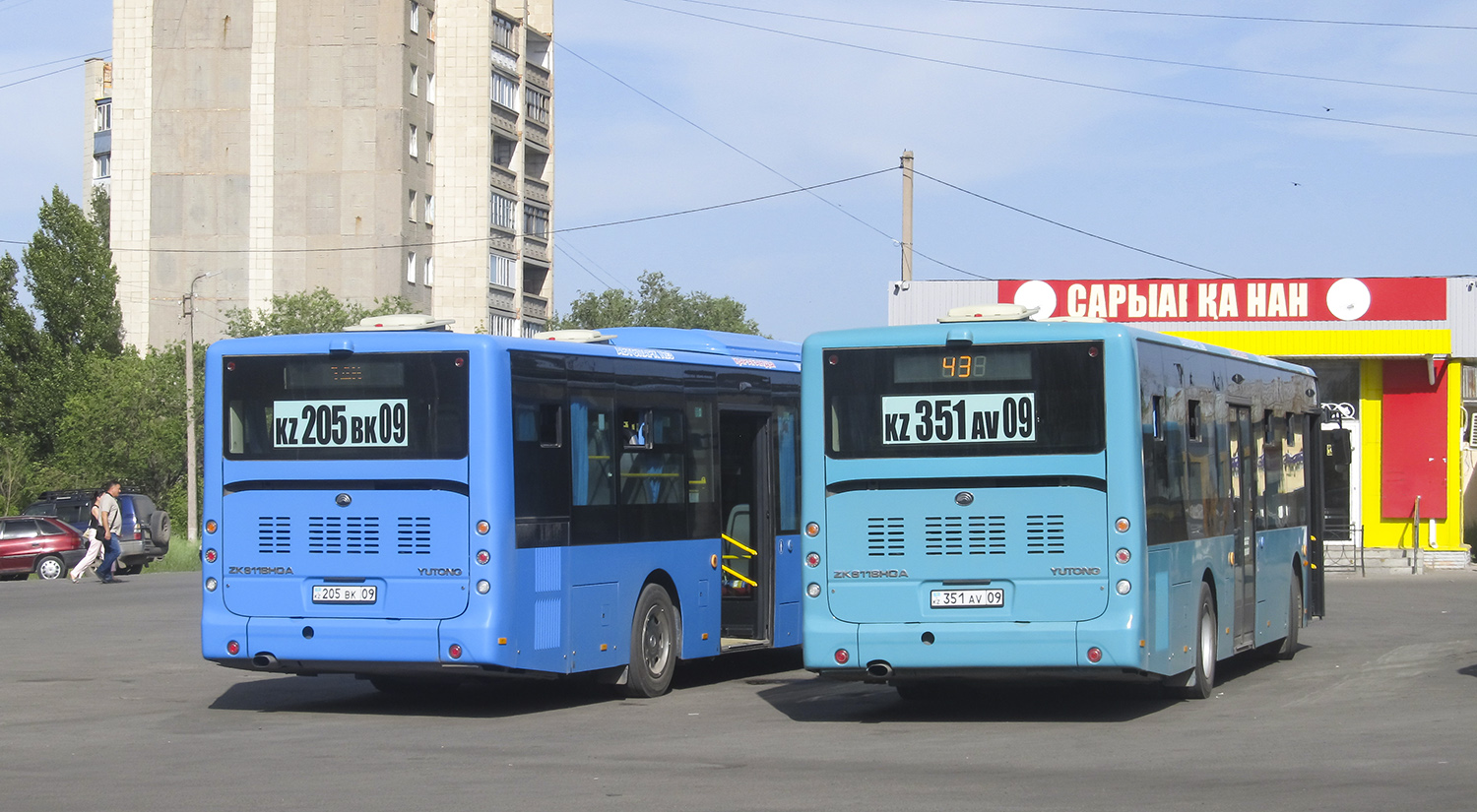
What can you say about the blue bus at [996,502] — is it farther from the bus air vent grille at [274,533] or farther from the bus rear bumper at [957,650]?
the bus air vent grille at [274,533]

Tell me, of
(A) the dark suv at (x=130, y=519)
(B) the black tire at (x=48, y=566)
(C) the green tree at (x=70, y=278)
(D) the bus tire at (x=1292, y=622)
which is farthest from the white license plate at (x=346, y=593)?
(C) the green tree at (x=70, y=278)

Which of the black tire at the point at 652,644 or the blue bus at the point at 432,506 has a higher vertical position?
the blue bus at the point at 432,506

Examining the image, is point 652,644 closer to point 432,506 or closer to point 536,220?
point 432,506

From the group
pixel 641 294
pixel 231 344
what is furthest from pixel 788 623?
pixel 641 294

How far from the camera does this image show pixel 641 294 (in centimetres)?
10762

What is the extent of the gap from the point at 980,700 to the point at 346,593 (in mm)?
4960

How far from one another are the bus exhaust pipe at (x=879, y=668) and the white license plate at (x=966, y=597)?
0.51 metres

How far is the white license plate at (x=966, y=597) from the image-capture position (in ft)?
40.7

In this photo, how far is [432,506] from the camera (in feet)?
43.1

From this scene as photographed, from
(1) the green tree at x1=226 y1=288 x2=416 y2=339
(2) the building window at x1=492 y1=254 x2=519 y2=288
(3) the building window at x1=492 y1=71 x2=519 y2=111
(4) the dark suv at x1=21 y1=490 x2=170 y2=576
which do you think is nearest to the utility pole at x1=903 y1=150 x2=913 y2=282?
(4) the dark suv at x1=21 y1=490 x2=170 y2=576

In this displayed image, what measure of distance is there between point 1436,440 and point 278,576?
29359 mm

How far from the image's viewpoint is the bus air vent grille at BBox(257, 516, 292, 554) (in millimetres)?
A: 13516

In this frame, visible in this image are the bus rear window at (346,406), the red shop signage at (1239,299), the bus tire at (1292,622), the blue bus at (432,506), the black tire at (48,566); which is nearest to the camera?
the blue bus at (432,506)

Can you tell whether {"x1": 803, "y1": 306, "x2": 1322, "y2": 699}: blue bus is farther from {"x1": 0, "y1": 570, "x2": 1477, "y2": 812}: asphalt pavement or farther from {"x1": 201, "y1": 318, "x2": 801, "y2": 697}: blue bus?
{"x1": 201, "y1": 318, "x2": 801, "y2": 697}: blue bus
